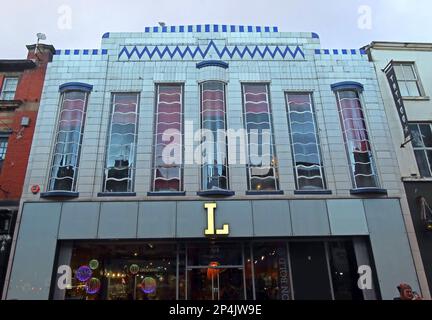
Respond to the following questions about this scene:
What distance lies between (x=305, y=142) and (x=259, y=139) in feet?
7.51

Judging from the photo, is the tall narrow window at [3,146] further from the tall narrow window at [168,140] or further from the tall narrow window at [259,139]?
the tall narrow window at [259,139]

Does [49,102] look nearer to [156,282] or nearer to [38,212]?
[38,212]

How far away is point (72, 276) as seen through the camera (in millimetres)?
13844

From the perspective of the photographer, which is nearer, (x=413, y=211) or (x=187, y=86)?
(x=413, y=211)

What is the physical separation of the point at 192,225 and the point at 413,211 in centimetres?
996

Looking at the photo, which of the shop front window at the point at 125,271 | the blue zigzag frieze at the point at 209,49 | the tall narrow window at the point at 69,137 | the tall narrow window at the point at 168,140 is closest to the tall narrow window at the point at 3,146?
the tall narrow window at the point at 69,137

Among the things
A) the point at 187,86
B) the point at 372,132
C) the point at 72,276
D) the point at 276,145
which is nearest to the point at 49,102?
the point at 187,86

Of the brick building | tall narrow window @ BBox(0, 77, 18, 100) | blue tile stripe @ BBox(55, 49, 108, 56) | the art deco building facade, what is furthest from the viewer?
blue tile stripe @ BBox(55, 49, 108, 56)

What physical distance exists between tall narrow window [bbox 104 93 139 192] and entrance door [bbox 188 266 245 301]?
488 centimetres

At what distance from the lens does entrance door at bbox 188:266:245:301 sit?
545 inches

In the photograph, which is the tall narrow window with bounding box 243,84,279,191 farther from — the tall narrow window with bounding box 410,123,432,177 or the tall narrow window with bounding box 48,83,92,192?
the tall narrow window with bounding box 48,83,92,192

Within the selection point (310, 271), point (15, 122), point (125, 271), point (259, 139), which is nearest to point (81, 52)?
point (15, 122)

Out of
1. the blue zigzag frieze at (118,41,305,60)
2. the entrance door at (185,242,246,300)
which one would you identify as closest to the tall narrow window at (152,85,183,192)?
the blue zigzag frieze at (118,41,305,60)

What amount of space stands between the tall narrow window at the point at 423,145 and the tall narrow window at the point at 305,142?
4.91 meters
